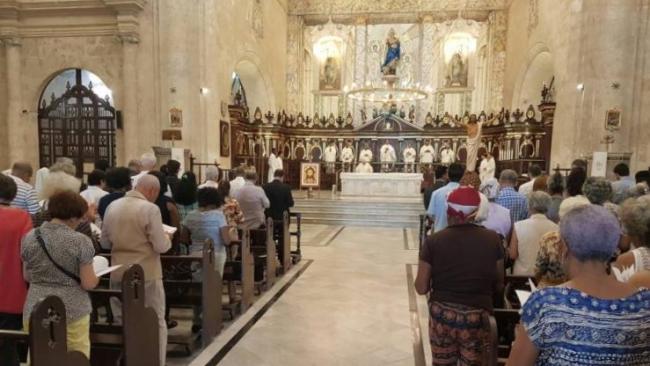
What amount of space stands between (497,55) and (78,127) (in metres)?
16.4

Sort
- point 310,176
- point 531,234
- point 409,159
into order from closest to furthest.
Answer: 1. point 531,234
2. point 310,176
3. point 409,159

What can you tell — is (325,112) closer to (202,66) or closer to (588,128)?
(202,66)

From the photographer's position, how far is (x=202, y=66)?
39.4 feet

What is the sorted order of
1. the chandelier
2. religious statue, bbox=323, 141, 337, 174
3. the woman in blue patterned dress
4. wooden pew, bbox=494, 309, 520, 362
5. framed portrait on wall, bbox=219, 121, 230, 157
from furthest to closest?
religious statue, bbox=323, 141, 337, 174, the chandelier, framed portrait on wall, bbox=219, 121, 230, 157, wooden pew, bbox=494, 309, 520, 362, the woman in blue patterned dress

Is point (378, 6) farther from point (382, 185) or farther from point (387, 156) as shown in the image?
point (382, 185)

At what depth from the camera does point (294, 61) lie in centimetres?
2045

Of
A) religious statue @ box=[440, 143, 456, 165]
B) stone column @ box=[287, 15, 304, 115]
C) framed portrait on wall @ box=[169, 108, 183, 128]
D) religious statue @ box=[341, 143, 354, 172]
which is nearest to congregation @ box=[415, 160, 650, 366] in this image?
framed portrait on wall @ box=[169, 108, 183, 128]

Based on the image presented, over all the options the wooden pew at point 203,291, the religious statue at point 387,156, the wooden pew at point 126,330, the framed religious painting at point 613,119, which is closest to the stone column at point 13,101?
the wooden pew at point 203,291

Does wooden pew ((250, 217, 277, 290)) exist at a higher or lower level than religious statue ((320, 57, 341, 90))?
lower

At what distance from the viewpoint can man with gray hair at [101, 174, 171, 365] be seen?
10.8 ft

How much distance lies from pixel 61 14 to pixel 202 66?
14.5 ft

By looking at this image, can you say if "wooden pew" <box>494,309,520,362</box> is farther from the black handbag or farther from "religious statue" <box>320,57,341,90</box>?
"religious statue" <box>320,57,341,90</box>

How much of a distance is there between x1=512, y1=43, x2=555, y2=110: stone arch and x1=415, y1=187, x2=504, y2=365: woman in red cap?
47.1 feet

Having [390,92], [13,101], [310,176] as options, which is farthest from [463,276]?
[13,101]
